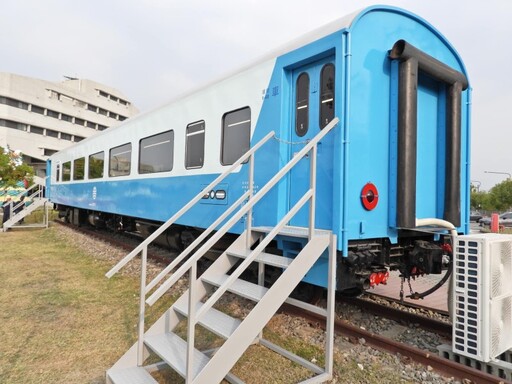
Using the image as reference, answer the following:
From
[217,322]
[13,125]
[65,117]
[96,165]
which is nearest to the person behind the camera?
[217,322]

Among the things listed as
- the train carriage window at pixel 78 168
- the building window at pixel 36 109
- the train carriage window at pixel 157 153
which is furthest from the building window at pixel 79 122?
the train carriage window at pixel 157 153

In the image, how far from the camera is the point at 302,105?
4.60m

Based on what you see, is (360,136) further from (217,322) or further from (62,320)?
(62,320)

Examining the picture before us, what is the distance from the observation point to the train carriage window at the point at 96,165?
37.5 feet

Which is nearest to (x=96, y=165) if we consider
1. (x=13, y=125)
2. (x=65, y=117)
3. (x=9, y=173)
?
(x=9, y=173)

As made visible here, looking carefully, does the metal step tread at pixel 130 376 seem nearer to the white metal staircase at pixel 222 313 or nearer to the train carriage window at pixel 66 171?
the white metal staircase at pixel 222 313

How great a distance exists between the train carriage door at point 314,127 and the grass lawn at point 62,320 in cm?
253

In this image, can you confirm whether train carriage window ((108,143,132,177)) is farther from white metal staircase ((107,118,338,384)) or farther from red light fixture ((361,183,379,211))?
red light fixture ((361,183,379,211))

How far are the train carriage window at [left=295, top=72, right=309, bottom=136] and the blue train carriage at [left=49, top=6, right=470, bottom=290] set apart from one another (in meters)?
0.01

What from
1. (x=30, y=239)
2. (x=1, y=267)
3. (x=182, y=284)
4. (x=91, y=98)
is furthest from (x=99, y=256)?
(x=91, y=98)

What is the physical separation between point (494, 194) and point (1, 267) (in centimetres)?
5719

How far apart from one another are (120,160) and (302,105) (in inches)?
261

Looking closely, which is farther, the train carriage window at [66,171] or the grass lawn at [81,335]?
the train carriage window at [66,171]

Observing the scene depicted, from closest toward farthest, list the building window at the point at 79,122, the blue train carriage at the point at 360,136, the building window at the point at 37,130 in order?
the blue train carriage at the point at 360,136, the building window at the point at 37,130, the building window at the point at 79,122
